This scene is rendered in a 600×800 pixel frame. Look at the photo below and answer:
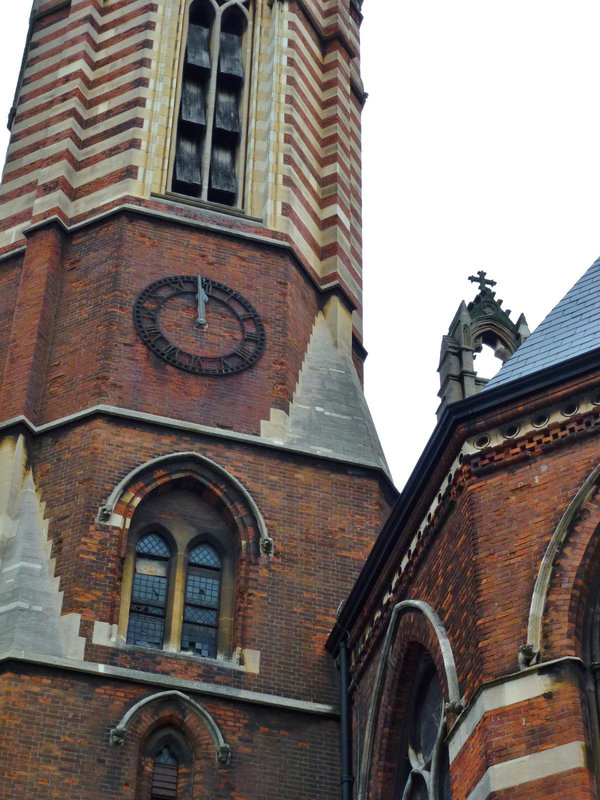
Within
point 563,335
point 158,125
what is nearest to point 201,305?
point 158,125

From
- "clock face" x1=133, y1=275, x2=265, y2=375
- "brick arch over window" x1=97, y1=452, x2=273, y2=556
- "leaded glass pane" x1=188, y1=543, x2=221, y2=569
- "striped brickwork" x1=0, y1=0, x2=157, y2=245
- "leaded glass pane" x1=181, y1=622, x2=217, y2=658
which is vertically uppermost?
"striped brickwork" x1=0, y1=0, x2=157, y2=245

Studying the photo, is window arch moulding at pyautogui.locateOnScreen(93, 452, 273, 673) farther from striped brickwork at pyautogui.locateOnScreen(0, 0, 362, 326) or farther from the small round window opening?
striped brickwork at pyautogui.locateOnScreen(0, 0, 362, 326)

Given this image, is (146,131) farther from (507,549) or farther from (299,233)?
(507,549)

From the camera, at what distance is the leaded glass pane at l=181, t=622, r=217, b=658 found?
2200 centimetres

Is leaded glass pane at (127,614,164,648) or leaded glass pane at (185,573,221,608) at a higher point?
leaded glass pane at (185,573,221,608)

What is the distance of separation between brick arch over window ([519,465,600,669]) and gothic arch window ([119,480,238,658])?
7074mm

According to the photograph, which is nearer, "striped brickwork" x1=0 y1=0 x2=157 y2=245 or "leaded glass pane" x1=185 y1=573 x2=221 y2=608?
"leaded glass pane" x1=185 y1=573 x2=221 y2=608

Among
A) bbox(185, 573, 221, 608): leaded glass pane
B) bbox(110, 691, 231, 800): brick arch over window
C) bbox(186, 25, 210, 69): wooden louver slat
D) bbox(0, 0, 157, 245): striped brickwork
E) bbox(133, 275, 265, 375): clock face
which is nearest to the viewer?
→ bbox(110, 691, 231, 800): brick arch over window

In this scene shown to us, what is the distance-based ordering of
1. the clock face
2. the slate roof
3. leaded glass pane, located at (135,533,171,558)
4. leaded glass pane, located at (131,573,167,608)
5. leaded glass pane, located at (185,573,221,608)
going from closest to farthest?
1. the slate roof
2. leaded glass pane, located at (131,573,167,608)
3. leaded glass pane, located at (185,573,221,608)
4. leaded glass pane, located at (135,533,171,558)
5. the clock face

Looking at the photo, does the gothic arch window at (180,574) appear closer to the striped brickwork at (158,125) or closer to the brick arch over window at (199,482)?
the brick arch over window at (199,482)

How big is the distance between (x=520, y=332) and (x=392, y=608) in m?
6.17

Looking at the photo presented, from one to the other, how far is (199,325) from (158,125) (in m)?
4.67

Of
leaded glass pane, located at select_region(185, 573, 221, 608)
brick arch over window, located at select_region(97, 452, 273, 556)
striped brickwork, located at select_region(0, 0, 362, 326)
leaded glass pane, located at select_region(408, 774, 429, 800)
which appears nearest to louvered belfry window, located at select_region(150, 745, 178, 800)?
leaded glass pane, located at select_region(185, 573, 221, 608)

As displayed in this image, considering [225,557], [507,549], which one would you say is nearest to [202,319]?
[225,557]
